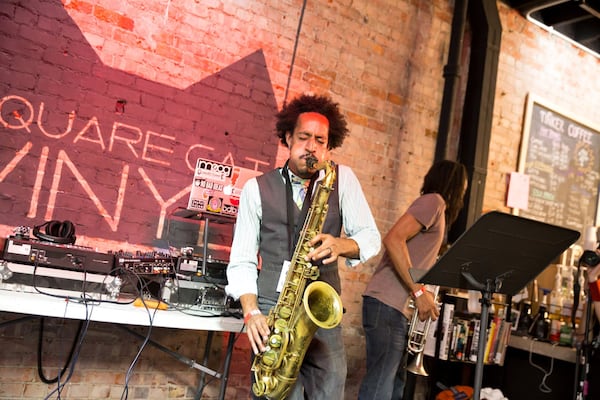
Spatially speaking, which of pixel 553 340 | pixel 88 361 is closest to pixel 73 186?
pixel 88 361

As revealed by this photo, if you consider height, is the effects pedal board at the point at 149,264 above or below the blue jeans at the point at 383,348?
above

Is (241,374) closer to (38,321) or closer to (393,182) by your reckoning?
(38,321)

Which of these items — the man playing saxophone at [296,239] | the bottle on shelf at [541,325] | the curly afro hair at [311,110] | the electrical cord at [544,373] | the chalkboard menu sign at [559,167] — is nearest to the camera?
the man playing saxophone at [296,239]

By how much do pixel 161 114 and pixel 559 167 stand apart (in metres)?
4.02

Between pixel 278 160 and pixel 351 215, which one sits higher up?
pixel 278 160

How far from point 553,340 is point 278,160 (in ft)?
8.23

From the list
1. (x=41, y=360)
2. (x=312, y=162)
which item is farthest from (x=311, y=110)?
(x=41, y=360)

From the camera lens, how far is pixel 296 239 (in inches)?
102

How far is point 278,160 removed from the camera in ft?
14.2

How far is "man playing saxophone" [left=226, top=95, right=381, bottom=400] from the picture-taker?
2455mm

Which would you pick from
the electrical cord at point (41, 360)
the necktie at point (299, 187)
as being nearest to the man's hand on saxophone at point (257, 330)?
the necktie at point (299, 187)

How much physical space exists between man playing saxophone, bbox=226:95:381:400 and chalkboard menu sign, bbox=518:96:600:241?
3.54 metres

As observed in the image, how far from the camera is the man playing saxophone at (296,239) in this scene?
246 cm

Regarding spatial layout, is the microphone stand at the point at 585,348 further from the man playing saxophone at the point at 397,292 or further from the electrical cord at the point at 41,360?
the electrical cord at the point at 41,360
